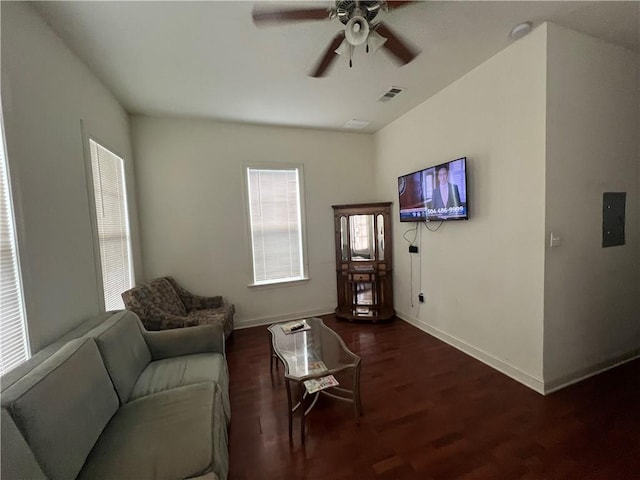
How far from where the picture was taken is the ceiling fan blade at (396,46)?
1.58m

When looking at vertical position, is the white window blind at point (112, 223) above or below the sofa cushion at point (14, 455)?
above

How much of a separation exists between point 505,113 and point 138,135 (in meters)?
3.89

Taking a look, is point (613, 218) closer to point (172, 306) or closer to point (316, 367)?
point (316, 367)

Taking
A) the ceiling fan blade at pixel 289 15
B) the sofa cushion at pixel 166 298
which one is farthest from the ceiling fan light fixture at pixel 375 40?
the sofa cushion at pixel 166 298

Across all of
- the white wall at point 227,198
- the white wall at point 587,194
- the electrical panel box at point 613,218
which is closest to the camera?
the white wall at point 587,194

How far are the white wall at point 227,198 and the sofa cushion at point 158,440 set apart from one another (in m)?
2.17

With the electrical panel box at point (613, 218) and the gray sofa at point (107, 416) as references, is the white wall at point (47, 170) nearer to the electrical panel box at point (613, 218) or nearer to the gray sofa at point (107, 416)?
the gray sofa at point (107, 416)

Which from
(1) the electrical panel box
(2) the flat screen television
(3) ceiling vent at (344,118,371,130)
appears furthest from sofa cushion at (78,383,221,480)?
(3) ceiling vent at (344,118,371,130)

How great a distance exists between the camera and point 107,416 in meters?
1.33

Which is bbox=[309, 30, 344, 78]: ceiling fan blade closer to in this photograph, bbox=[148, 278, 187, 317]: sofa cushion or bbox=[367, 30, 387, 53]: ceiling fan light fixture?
bbox=[367, 30, 387, 53]: ceiling fan light fixture

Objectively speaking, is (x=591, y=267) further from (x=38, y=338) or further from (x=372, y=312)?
(x=38, y=338)

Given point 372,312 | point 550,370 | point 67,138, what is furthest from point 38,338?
point 550,370

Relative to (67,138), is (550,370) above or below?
below

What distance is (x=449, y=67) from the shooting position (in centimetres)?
242
